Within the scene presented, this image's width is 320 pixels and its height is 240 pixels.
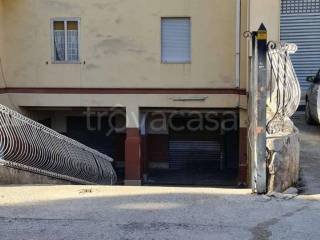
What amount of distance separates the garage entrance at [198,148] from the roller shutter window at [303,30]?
329cm

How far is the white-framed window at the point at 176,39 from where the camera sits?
1655cm

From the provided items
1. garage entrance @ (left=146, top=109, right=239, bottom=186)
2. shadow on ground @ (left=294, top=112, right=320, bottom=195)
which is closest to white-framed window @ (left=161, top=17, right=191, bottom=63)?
garage entrance @ (left=146, top=109, right=239, bottom=186)

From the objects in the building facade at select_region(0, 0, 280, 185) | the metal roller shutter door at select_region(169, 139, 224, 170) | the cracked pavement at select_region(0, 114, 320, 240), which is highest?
the building facade at select_region(0, 0, 280, 185)

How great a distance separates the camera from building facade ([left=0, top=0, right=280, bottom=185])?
16391mm

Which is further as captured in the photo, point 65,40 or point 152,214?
point 65,40

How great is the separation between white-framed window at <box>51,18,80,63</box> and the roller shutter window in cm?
715

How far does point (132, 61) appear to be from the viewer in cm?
1689

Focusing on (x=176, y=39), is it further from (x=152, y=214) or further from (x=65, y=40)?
(x=152, y=214)

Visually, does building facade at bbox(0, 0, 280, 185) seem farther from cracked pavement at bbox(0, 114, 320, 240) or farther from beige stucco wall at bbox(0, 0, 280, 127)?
cracked pavement at bbox(0, 114, 320, 240)

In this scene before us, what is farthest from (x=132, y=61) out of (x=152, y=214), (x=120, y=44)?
(x=152, y=214)

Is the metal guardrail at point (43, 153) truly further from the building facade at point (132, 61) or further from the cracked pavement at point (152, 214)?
the building facade at point (132, 61)

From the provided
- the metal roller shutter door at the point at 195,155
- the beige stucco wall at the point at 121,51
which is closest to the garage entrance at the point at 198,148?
the metal roller shutter door at the point at 195,155

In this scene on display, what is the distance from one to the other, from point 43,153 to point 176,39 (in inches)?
268

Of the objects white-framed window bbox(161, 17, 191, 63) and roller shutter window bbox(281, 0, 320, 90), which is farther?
roller shutter window bbox(281, 0, 320, 90)
